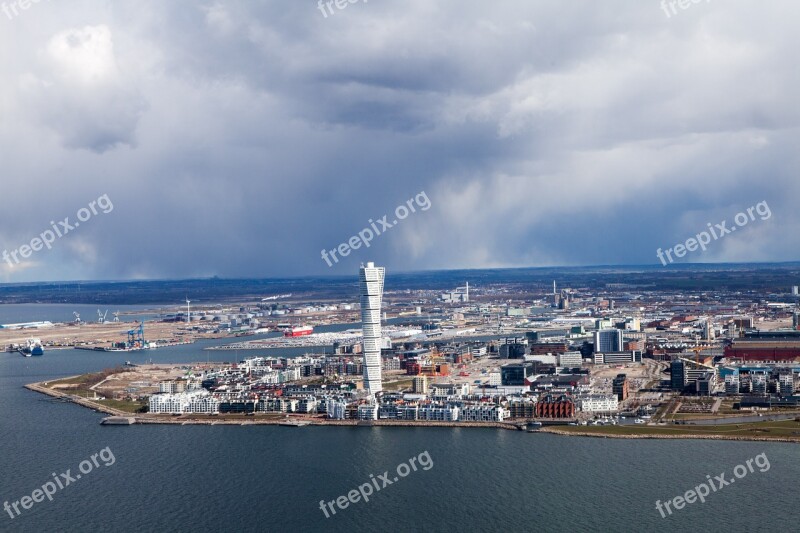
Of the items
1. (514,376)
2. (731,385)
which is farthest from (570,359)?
(731,385)

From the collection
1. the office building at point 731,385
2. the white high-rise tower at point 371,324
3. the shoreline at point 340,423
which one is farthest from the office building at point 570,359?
the shoreline at point 340,423

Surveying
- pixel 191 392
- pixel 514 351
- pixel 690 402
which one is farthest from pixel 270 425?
pixel 514 351

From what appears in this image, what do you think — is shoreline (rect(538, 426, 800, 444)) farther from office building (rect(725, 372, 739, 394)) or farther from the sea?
office building (rect(725, 372, 739, 394))

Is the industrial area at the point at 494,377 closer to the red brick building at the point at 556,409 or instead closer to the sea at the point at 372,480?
the red brick building at the point at 556,409

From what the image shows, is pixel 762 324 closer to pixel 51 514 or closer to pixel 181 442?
pixel 181 442

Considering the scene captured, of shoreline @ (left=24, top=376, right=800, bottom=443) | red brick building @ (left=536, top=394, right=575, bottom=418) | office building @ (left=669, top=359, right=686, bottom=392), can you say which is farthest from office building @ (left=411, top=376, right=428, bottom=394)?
office building @ (left=669, top=359, right=686, bottom=392)
